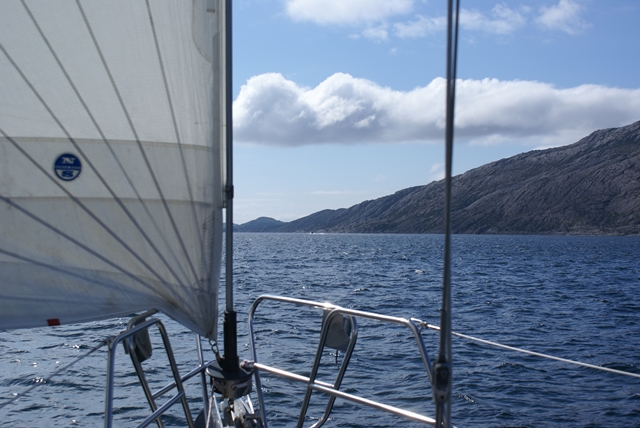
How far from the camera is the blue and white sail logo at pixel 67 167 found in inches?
126

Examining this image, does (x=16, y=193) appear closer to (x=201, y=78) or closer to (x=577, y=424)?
(x=201, y=78)

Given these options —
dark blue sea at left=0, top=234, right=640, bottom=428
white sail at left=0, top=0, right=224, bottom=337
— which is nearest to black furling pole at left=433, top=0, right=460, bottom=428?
white sail at left=0, top=0, right=224, bottom=337

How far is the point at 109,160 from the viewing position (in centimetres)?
330

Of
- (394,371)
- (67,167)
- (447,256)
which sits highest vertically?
(67,167)

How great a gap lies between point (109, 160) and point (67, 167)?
0.22 meters

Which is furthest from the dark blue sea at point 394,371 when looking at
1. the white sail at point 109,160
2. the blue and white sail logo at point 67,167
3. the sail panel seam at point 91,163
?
the blue and white sail logo at point 67,167

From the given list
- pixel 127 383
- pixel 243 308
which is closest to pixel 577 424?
pixel 127 383

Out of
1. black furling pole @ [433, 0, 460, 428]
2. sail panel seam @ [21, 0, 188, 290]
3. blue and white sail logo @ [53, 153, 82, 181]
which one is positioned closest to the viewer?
black furling pole @ [433, 0, 460, 428]

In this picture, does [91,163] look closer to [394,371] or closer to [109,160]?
[109,160]

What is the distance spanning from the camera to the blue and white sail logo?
126 inches

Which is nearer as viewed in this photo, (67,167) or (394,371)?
(67,167)

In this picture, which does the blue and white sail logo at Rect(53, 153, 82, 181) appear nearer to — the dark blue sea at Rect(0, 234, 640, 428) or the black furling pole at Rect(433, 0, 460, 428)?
the dark blue sea at Rect(0, 234, 640, 428)

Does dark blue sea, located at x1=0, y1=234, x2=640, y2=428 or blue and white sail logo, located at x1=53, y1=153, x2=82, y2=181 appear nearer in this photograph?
blue and white sail logo, located at x1=53, y1=153, x2=82, y2=181

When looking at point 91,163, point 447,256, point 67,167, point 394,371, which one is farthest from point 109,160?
point 394,371
